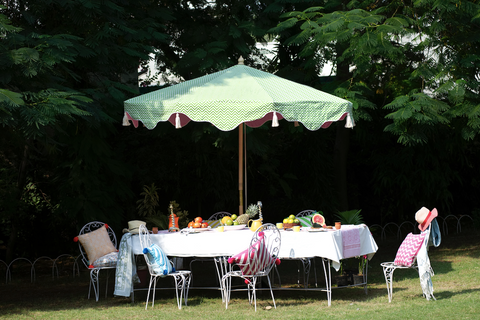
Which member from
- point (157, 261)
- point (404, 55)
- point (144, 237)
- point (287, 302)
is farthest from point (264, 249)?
point (404, 55)

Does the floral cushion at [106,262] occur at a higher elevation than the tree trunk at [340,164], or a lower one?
lower

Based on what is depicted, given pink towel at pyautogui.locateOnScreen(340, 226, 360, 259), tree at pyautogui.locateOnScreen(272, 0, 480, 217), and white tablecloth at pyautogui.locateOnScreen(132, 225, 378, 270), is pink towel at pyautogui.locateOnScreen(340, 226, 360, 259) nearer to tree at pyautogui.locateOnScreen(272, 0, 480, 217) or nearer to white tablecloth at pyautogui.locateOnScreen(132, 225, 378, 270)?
white tablecloth at pyautogui.locateOnScreen(132, 225, 378, 270)

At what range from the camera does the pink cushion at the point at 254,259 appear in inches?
233

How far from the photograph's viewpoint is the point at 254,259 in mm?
5926

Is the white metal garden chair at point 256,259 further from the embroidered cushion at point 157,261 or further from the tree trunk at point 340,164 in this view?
the tree trunk at point 340,164

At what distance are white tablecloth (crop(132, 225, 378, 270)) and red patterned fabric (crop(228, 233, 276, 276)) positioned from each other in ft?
1.45

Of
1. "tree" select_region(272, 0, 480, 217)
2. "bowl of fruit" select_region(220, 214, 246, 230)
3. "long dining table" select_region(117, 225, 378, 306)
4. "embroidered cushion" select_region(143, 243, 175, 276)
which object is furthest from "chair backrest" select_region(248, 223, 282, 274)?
"tree" select_region(272, 0, 480, 217)

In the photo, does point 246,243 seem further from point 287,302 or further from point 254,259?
point 287,302

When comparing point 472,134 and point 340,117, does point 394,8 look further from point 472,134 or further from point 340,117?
point 340,117

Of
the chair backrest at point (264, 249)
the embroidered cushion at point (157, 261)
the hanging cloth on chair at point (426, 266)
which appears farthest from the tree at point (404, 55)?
the embroidered cushion at point (157, 261)

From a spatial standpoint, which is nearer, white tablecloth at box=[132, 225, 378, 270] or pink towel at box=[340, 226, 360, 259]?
white tablecloth at box=[132, 225, 378, 270]

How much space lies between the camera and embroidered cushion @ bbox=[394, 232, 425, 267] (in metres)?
6.21

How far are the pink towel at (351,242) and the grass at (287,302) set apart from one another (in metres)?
0.54

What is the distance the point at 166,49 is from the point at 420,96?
4.84 m
